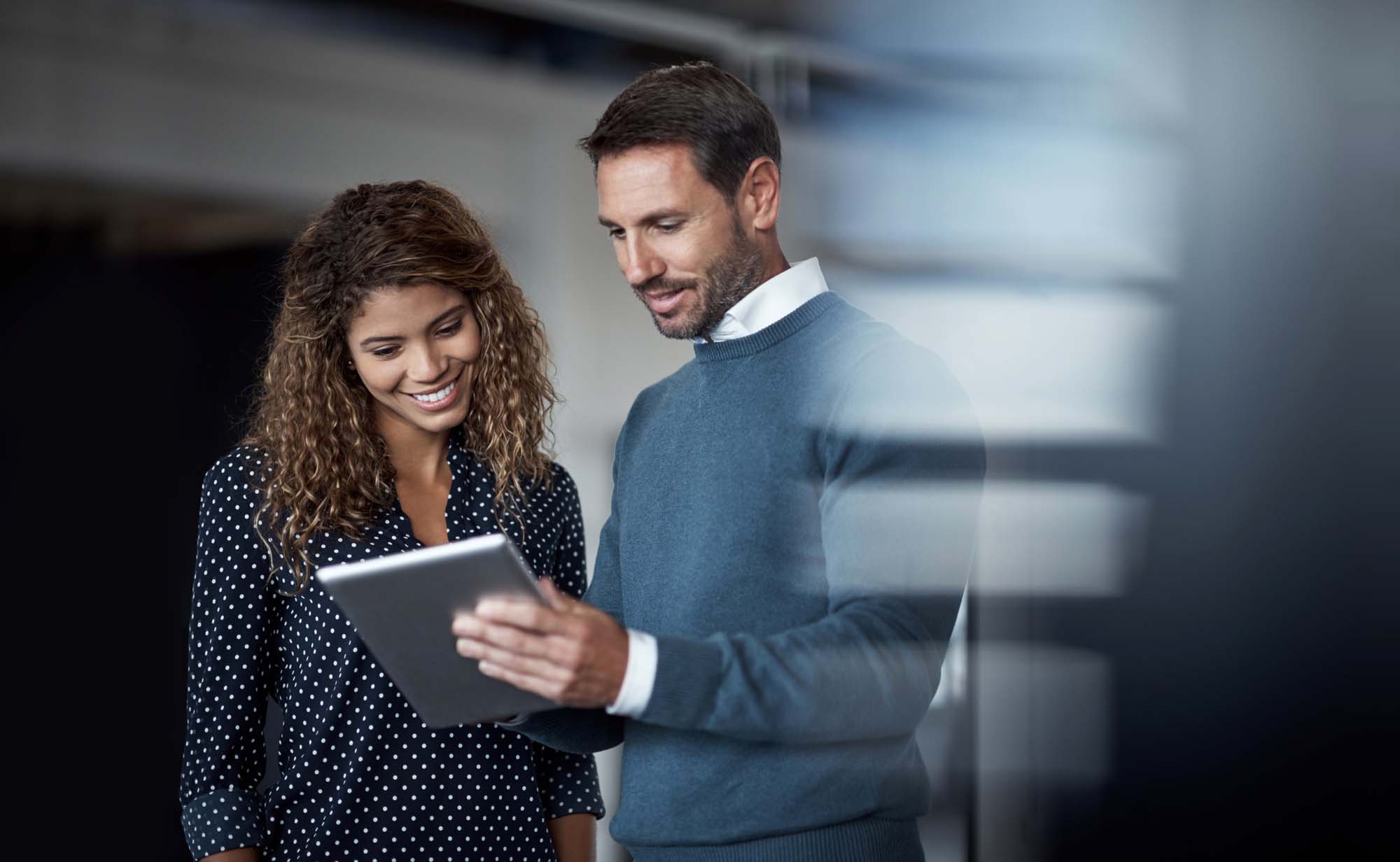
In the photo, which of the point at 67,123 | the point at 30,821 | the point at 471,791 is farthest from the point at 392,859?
the point at 67,123

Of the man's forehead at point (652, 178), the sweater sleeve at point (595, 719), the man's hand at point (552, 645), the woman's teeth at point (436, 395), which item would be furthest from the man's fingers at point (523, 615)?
the woman's teeth at point (436, 395)

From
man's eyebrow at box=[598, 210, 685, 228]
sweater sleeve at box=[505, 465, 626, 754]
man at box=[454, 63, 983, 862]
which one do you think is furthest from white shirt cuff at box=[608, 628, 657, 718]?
man's eyebrow at box=[598, 210, 685, 228]

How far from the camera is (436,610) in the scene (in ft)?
2.83

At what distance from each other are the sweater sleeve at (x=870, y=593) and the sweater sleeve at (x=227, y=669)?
1.50 ft

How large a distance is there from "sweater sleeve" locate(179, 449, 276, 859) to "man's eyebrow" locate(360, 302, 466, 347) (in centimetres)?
18

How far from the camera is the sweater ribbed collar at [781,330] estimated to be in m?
1.03

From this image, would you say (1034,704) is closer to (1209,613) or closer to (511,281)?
(1209,613)

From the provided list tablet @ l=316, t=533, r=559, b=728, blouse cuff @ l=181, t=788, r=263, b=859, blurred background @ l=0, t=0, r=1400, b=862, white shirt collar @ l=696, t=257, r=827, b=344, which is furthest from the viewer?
blouse cuff @ l=181, t=788, r=263, b=859

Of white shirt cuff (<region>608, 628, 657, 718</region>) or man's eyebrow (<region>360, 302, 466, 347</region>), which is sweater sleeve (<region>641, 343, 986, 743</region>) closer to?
white shirt cuff (<region>608, 628, 657, 718</region>)

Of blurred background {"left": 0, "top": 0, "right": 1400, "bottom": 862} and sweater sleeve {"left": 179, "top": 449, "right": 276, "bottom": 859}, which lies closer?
blurred background {"left": 0, "top": 0, "right": 1400, "bottom": 862}

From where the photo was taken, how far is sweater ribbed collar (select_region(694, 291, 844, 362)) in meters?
1.03

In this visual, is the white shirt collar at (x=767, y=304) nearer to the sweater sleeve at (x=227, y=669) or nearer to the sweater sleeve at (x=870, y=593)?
the sweater sleeve at (x=870, y=593)

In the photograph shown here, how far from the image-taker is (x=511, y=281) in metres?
1.34

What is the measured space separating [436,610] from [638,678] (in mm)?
134
